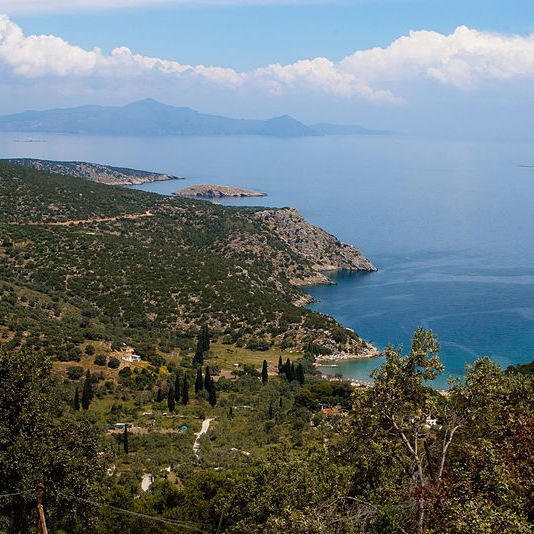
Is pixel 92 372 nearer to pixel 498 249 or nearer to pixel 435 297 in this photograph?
pixel 435 297

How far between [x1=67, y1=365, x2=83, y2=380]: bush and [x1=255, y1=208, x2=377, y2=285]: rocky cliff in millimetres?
63020

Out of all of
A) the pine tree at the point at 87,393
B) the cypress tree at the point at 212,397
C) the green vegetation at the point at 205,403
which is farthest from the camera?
the cypress tree at the point at 212,397

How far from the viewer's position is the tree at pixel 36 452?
1625cm

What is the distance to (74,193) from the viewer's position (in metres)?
95.1

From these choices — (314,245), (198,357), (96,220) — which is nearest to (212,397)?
(198,357)

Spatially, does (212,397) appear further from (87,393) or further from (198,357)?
(198,357)

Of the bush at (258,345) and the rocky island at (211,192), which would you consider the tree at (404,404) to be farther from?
the rocky island at (211,192)

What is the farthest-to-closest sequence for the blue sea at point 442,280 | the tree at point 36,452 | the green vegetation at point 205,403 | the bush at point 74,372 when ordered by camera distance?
the blue sea at point 442,280
the bush at point 74,372
the tree at point 36,452
the green vegetation at point 205,403

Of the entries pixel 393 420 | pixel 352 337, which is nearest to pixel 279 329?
pixel 352 337

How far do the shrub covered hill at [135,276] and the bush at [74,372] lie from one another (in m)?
1.95

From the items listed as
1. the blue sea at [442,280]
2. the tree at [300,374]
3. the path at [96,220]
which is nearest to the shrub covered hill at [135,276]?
the path at [96,220]

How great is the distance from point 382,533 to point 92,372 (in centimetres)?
3350

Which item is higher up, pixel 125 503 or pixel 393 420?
pixel 393 420

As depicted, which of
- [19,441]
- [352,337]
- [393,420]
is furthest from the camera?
[352,337]
